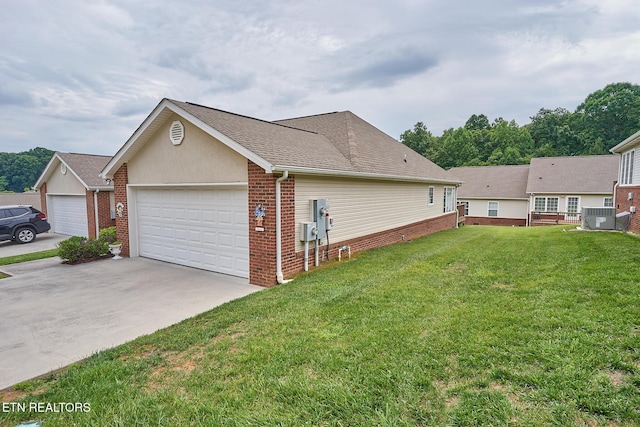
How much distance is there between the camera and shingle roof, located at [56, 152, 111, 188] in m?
→ 15.1

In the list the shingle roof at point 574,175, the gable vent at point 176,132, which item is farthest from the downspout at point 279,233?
the shingle roof at point 574,175

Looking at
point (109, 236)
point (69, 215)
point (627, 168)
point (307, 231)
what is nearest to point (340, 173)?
point (307, 231)

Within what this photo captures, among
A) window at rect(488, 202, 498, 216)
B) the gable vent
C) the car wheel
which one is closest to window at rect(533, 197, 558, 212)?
window at rect(488, 202, 498, 216)

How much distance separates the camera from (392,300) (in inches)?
214

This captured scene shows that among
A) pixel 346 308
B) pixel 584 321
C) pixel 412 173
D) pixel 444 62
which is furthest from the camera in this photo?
pixel 444 62

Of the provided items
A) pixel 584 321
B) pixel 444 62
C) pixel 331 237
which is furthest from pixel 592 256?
pixel 444 62

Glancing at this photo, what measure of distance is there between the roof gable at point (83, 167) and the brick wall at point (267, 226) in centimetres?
1106

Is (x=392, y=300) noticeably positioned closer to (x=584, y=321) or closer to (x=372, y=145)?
(x=584, y=321)

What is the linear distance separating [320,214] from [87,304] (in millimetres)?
5089

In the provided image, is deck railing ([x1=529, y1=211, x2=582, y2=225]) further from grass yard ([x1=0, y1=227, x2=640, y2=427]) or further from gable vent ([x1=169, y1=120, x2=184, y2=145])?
gable vent ([x1=169, y1=120, x2=184, y2=145])

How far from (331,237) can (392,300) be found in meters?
3.72

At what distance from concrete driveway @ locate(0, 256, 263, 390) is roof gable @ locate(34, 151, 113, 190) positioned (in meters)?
6.36

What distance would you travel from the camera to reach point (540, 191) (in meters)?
26.1

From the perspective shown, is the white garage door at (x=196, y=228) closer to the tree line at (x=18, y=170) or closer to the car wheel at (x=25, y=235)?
the car wheel at (x=25, y=235)
